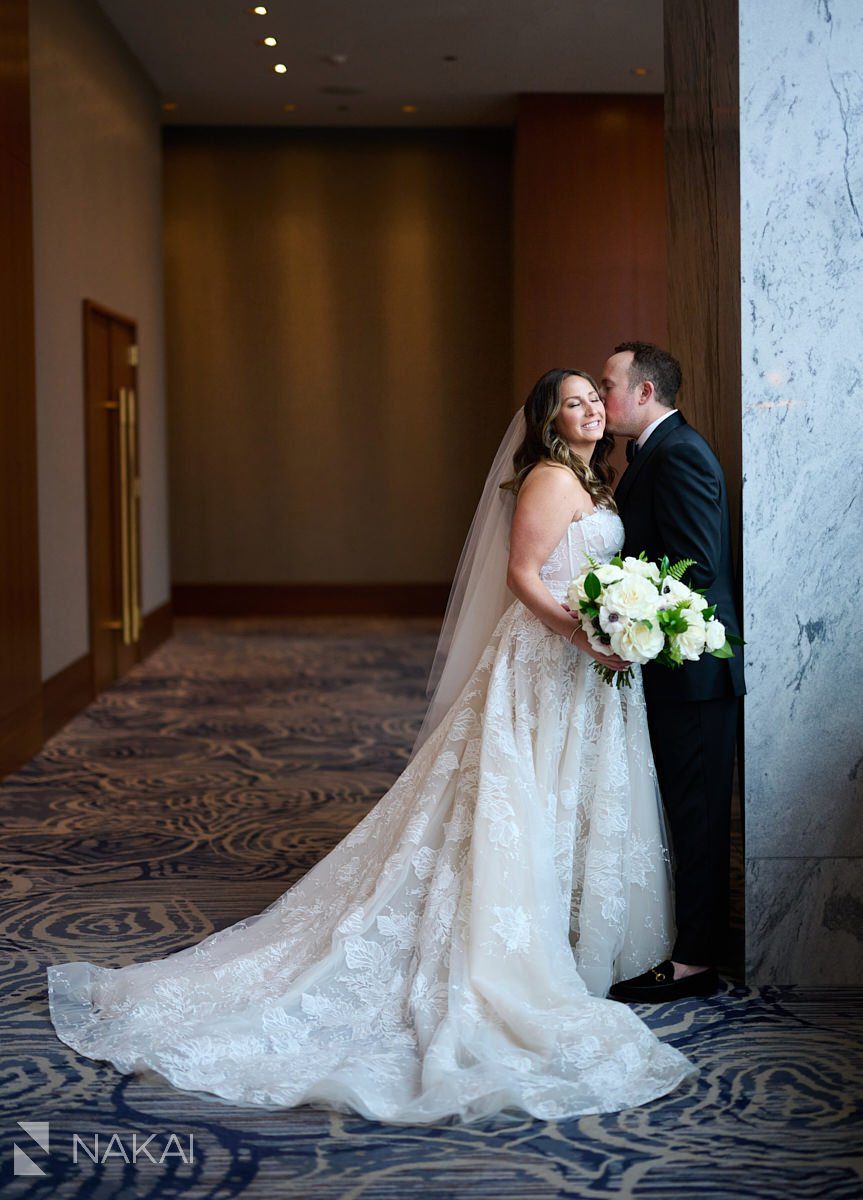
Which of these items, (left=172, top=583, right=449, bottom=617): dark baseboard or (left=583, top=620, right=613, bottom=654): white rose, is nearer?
(left=583, top=620, right=613, bottom=654): white rose

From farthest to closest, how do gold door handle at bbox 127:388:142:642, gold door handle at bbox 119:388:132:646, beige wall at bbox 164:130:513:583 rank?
beige wall at bbox 164:130:513:583
gold door handle at bbox 127:388:142:642
gold door handle at bbox 119:388:132:646

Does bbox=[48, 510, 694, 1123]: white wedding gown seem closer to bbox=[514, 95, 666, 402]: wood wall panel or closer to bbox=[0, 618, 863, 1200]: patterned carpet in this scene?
bbox=[0, 618, 863, 1200]: patterned carpet

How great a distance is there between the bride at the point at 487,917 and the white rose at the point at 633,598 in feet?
0.89

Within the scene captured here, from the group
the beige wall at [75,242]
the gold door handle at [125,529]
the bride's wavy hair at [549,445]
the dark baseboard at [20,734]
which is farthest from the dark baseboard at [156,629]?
the bride's wavy hair at [549,445]

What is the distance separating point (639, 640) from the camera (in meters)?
3.33

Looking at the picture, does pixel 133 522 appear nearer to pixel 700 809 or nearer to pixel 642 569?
pixel 700 809

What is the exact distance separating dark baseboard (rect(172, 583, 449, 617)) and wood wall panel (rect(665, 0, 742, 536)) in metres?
8.45

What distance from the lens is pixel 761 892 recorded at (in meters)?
3.87

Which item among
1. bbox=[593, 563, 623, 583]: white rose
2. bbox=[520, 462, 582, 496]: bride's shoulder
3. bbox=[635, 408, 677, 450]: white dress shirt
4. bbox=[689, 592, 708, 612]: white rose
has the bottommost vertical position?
bbox=[689, 592, 708, 612]: white rose

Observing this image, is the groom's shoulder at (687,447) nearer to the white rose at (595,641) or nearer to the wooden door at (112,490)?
the white rose at (595,641)

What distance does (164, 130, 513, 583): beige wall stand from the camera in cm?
1287

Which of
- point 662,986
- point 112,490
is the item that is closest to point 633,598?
point 662,986

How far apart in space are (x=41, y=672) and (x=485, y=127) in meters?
7.76

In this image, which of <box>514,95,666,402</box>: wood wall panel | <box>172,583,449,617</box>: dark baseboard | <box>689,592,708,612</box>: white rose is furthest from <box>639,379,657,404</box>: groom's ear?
<box>172,583,449,617</box>: dark baseboard
